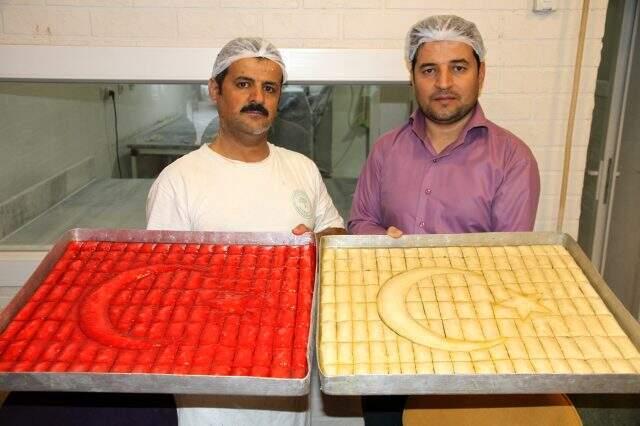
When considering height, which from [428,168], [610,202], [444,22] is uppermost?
[444,22]

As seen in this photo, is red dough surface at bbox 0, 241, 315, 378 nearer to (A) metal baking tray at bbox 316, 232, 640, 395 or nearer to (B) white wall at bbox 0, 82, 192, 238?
(A) metal baking tray at bbox 316, 232, 640, 395

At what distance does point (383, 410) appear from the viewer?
177 cm

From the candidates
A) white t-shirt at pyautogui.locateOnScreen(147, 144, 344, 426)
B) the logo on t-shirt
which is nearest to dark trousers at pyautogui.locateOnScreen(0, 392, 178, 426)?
white t-shirt at pyautogui.locateOnScreen(147, 144, 344, 426)

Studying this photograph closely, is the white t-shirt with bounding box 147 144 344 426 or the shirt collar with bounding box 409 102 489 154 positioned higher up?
the shirt collar with bounding box 409 102 489 154

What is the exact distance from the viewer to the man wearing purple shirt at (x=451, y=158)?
4.93 feet

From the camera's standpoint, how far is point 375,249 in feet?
4.36

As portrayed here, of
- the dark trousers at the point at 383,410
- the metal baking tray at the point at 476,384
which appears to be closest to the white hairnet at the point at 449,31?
the metal baking tray at the point at 476,384

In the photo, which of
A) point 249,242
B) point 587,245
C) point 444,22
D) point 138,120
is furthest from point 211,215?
point 587,245

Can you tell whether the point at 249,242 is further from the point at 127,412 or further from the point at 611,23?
the point at 611,23

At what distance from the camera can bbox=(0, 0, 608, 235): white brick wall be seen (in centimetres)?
199

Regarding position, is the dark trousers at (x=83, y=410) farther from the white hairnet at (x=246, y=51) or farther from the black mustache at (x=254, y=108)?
the white hairnet at (x=246, y=51)

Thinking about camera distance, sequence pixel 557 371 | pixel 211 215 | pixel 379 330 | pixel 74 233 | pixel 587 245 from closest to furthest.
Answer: pixel 557 371
pixel 379 330
pixel 74 233
pixel 211 215
pixel 587 245

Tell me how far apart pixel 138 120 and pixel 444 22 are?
6.16 feet

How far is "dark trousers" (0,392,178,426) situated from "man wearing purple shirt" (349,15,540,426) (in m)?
0.83
